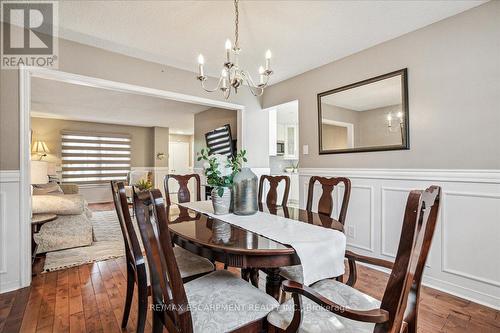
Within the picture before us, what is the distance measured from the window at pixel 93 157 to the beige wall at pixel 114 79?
5205 mm

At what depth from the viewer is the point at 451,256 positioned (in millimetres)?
2207

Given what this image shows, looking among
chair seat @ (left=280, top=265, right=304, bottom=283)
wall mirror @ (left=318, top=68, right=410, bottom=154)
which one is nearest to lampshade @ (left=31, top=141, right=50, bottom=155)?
wall mirror @ (left=318, top=68, right=410, bottom=154)

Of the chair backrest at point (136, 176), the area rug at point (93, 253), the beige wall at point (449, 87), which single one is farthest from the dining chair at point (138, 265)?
the chair backrest at point (136, 176)

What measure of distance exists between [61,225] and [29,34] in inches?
87.9

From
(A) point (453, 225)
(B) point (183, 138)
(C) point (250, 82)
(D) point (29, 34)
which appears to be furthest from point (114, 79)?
(B) point (183, 138)

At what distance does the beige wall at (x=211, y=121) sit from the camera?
4.76 meters

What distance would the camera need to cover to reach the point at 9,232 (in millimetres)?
2232

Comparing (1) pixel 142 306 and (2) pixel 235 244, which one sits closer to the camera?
(2) pixel 235 244

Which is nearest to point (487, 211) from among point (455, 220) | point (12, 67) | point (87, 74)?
point (455, 220)

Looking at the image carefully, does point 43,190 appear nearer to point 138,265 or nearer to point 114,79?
point 114,79

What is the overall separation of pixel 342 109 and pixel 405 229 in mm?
2611

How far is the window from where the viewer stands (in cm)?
681

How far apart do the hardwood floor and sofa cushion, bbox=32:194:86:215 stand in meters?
0.77

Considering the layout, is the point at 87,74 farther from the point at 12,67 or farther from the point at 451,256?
the point at 451,256
